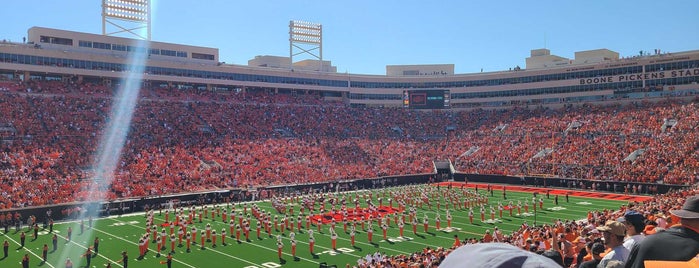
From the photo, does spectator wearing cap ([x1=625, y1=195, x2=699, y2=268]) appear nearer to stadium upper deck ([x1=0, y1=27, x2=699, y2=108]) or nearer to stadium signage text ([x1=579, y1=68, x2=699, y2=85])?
stadium upper deck ([x1=0, y1=27, x2=699, y2=108])

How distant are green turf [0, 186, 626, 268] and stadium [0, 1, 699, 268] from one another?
5.7 inches

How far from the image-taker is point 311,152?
4431 centimetres

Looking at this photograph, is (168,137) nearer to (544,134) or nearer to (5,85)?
(5,85)

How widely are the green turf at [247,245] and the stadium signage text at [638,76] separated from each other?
2774 centimetres

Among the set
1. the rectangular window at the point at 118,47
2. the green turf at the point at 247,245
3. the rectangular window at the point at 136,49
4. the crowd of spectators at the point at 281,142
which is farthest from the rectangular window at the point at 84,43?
the green turf at the point at 247,245

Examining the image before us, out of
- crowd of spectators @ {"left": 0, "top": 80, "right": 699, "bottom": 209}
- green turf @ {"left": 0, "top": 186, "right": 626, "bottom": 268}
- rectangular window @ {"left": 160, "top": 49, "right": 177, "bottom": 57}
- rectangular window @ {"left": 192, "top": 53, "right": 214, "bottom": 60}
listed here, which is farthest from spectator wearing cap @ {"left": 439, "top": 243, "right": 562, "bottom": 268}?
rectangular window @ {"left": 192, "top": 53, "right": 214, "bottom": 60}

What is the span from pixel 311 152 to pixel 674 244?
4176 cm

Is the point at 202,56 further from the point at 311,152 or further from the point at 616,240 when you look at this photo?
the point at 616,240

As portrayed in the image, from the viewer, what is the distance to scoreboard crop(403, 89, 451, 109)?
57250mm

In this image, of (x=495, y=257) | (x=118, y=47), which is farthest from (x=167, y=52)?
(x=495, y=257)

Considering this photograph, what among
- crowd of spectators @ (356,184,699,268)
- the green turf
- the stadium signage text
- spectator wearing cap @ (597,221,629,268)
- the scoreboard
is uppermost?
the stadium signage text

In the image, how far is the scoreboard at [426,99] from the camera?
188ft

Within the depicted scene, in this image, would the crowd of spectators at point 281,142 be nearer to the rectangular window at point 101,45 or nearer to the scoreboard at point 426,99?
the scoreboard at point 426,99

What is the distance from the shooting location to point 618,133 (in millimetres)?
42188
